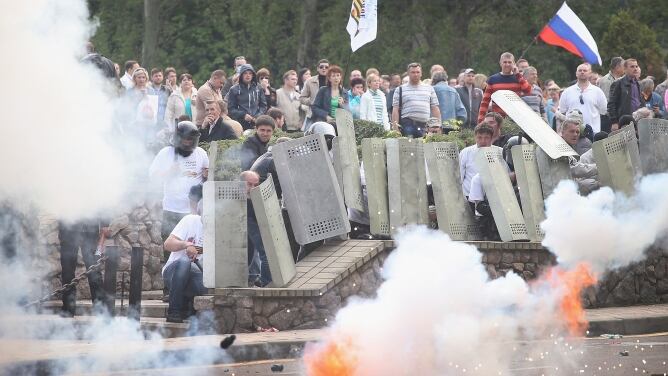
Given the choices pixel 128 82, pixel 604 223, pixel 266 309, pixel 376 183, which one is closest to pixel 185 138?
pixel 266 309

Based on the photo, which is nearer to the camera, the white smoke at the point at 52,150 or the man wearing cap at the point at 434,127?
the white smoke at the point at 52,150

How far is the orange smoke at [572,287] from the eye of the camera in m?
14.0

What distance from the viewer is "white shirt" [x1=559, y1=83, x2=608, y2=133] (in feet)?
Result: 70.4

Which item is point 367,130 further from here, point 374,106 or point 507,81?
point 507,81

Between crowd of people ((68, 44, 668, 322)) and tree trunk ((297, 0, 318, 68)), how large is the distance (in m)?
13.3

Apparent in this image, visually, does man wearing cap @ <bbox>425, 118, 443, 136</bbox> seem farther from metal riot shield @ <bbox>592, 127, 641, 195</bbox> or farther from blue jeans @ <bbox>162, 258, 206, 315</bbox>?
blue jeans @ <bbox>162, 258, 206, 315</bbox>

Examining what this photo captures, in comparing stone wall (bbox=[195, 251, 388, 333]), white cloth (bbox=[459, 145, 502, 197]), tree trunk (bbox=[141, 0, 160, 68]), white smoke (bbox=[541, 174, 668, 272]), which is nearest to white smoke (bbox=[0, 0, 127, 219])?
stone wall (bbox=[195, 251, 388, 333])

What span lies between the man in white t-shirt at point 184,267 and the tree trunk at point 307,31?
2326 cm

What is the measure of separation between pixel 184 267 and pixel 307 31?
79.2 feet

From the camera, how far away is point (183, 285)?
15273mm

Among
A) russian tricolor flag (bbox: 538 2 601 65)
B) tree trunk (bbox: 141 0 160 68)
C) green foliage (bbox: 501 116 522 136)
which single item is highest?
tree trunk (bbox: 141 0 160 68)

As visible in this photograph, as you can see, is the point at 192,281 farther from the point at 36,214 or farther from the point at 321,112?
the point at 321,112

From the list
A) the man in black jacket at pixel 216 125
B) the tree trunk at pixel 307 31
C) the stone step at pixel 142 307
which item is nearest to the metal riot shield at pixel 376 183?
the stone step at pixel 142 307

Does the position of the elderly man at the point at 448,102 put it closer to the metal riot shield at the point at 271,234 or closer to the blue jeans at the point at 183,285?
the metal riot shield at the point at 271,234
